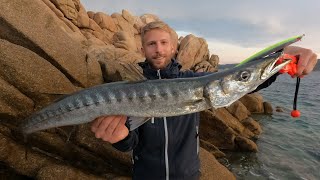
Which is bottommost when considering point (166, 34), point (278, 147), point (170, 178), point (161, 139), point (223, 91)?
point (278, 147)

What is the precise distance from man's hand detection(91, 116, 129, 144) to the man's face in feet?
5.82

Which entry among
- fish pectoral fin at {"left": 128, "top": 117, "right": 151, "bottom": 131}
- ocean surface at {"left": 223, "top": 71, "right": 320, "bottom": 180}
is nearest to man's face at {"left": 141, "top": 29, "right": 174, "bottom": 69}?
fish pectoral fin at {"left": 128, "top": 117, "right": 151, "bottom": 131}

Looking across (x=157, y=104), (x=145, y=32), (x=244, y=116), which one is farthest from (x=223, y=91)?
(x=244, y=116)

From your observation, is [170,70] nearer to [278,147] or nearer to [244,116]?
[278,147]

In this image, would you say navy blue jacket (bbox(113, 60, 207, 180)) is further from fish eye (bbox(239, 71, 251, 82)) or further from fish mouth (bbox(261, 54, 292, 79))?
fish mouth (bbox(261, 54, 292, 79))

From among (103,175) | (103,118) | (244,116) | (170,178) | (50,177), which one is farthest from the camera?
(244,116)

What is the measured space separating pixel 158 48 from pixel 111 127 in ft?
6.95

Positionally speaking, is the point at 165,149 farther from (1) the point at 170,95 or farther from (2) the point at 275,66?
(2) the point at 275,66

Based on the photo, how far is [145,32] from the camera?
20.5 ft

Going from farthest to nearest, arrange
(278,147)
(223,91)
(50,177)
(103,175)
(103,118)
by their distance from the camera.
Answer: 1. (278,147)
2. (103,175)
3. (50,177)
4. (103,118)
5. (223,91)

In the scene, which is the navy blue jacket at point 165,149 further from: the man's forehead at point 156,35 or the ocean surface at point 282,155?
the ocean surface at point 282,155

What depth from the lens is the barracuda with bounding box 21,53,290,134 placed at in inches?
167

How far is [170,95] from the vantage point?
438 cm

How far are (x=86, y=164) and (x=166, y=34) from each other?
5.45m
